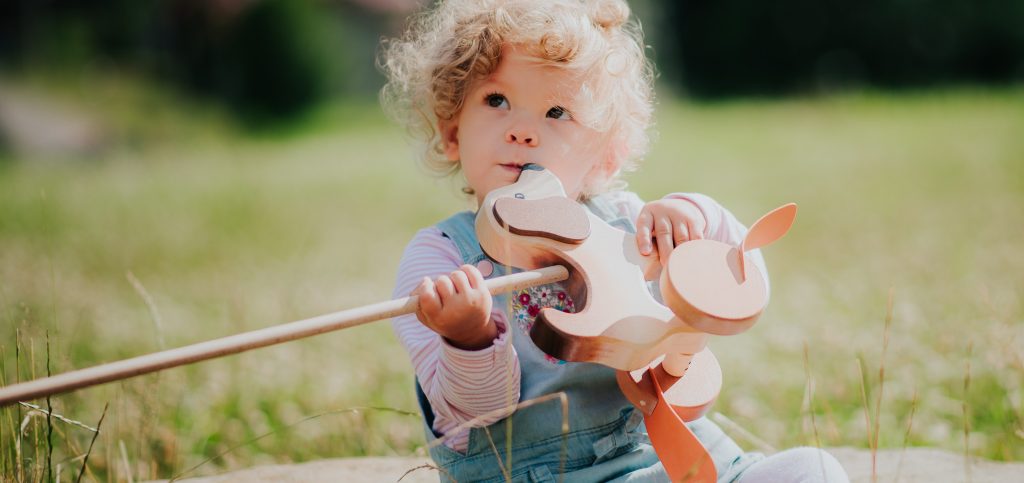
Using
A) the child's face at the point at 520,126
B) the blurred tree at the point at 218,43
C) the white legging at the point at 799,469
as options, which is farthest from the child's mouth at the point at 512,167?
the blurred tree at the point at 218,43

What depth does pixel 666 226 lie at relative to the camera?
5.59 ft

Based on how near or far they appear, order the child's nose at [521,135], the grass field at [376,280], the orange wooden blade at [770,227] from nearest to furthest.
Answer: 1. the orange wooden blade at [770,227]
2. the child's nose at [521,135]
3. the grass field at [376,280]

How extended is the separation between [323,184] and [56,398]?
5981 mm

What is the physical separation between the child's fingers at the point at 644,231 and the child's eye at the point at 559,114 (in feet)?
0.88

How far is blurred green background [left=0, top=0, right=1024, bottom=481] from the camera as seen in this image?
8.81 feet

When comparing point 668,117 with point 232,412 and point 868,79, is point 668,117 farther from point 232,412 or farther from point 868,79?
point 232,412

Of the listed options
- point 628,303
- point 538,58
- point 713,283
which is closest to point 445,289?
point 628,303

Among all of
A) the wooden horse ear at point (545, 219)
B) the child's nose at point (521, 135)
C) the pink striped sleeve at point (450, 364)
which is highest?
the child's nose at point (521, 135)

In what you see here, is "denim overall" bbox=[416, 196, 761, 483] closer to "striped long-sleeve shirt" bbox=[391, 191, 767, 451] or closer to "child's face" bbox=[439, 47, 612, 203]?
"striped long-sleeve shirt" bbox=[391, 191, 767, 451]

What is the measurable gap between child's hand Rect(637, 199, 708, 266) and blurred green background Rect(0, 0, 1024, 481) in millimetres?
407

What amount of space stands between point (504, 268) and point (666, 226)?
35 cm

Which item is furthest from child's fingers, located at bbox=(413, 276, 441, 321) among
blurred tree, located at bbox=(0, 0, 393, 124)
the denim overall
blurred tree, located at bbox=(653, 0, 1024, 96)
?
blurred tree, located at bbox=(653, 0, 1024, 96)

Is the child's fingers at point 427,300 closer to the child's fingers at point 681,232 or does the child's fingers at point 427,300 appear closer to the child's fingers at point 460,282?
the child's fingers at point 460,282

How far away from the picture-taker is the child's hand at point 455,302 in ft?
4.69
